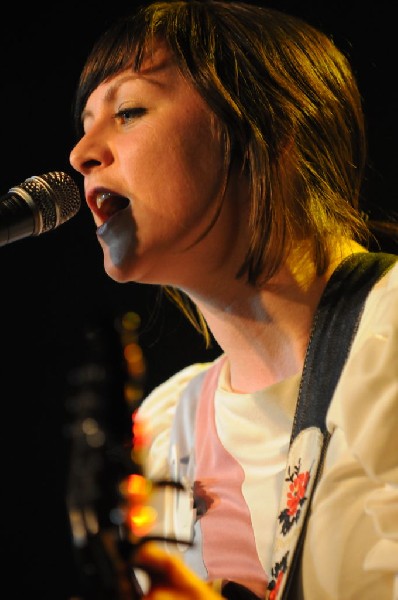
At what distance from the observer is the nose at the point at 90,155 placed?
130 centimetres

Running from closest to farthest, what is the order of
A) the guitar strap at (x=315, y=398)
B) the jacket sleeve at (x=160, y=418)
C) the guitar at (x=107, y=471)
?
1. the guitar at (x=107, y=471)
2. the guitar strap at (x=315, y=398)
3. the jacket sleeve at (x=160, y=418)

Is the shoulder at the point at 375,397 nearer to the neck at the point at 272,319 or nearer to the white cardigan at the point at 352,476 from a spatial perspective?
the white cardigan at the point at 352,476

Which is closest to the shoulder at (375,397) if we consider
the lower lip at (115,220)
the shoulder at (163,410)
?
the lower lip at (115,220)

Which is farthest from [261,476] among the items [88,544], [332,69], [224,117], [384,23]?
[384,23]

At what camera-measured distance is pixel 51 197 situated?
1139 mm

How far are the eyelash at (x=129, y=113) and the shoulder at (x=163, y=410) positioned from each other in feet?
1.82

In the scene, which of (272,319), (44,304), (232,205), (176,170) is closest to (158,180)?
(176,170)

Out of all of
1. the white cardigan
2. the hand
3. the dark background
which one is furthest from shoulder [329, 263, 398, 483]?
the dark background

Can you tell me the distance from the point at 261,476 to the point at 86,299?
34.0 inches

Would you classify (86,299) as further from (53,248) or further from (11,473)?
(11,473)

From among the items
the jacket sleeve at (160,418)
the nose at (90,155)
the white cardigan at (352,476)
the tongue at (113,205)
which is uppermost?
the nose at (90,155)

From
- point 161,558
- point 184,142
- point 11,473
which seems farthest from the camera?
point 11,473

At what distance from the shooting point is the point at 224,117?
129 cm

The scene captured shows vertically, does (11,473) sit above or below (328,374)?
below
